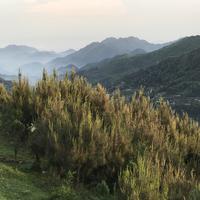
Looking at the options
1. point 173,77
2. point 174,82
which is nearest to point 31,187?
point 174,82

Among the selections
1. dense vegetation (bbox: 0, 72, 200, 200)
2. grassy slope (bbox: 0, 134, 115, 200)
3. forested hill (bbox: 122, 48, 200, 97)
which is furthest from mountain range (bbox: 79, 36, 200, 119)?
grassy slope (bbox: 0, 134, 115, 200)

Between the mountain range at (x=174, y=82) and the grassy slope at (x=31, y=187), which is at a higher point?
the grassy slope at (x=31, y=187)

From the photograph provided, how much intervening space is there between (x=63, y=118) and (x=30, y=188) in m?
2.51

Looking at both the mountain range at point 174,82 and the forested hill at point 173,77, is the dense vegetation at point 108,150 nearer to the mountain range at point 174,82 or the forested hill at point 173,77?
the mountain range at point 174,82

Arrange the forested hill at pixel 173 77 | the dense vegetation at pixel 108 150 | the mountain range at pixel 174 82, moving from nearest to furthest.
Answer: the dense vegetation at pixel 108 150, the mountain range at pixel 174 82, the forested hill at pixel 173 77

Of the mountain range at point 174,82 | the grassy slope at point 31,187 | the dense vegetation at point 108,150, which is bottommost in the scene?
the mountain range at point 174,82

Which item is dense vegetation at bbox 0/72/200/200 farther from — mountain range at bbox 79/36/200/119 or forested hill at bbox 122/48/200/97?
forested hill at bbox 122/48/200/97

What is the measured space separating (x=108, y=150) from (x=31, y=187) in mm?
2263

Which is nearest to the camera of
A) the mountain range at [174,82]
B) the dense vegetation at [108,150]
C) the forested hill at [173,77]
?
the dense vegetation at [108,150]

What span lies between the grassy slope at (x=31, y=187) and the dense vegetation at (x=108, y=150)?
322mm

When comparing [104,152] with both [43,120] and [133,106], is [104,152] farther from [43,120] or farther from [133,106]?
[133,106]

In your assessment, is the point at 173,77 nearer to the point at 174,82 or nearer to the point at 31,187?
the point at 174,82

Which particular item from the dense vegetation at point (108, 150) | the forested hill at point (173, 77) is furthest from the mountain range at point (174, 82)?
the dense vegetation at point (108, 150)

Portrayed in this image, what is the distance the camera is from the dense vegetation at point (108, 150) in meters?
10.8
